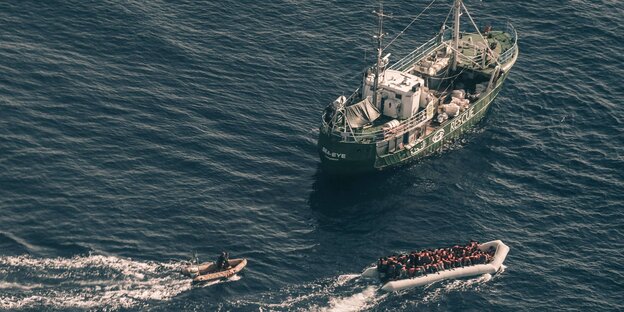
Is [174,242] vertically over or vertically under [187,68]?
under

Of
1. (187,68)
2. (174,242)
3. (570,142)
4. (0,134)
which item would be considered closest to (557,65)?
(570,142)

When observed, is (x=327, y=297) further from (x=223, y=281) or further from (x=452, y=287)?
(x=452, y=287)

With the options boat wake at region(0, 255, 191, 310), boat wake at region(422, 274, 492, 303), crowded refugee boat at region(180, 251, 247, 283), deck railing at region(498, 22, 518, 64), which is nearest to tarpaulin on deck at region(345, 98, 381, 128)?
deck railing at region(498, 22, 518, 64)

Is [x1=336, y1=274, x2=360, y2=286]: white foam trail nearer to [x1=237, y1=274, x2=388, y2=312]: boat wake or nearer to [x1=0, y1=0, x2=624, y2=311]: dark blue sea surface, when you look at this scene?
[x1=237, y1=274, x2=388, y2=312]: boat wake

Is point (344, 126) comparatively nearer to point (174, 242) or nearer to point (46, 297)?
point (174, 242)

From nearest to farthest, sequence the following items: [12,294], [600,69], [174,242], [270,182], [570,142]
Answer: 1. [12,294]
2. [174,242]
3. [270,182]
4. [570,142]
5. [600,69]

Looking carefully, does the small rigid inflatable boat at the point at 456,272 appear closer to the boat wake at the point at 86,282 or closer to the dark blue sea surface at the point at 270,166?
the dark blue sea surface at the point at 270,166

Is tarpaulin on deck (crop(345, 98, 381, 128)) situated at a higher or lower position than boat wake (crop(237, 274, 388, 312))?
higher
